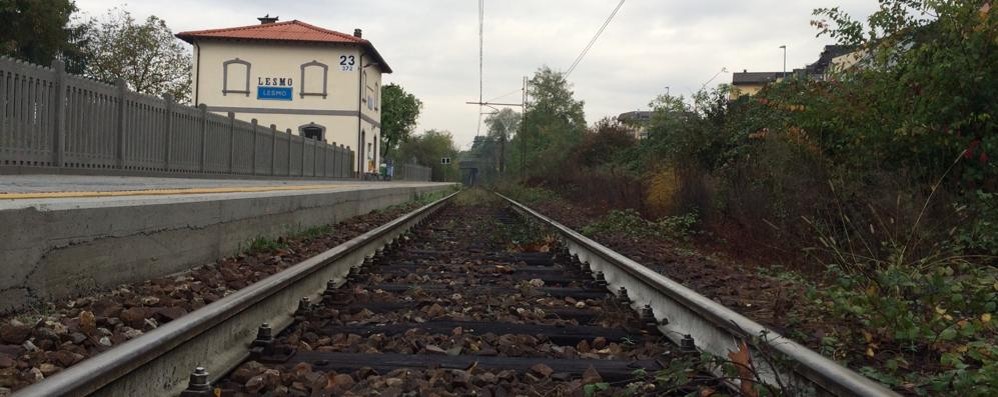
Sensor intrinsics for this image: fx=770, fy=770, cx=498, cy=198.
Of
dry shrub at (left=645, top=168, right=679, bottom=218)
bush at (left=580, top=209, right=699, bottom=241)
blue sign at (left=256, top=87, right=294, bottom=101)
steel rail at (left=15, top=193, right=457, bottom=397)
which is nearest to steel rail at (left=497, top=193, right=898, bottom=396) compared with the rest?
steel rail at (left=15, top=193, right=457, bottom=397)

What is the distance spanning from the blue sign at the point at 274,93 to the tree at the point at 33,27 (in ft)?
36.0

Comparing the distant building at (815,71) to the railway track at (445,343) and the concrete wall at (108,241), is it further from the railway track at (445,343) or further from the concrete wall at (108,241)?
the concrete wall at (108,241)

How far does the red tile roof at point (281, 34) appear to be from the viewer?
47.3 m

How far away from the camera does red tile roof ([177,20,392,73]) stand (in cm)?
4734

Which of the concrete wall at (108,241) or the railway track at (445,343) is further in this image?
the concrete wall at (108,241)

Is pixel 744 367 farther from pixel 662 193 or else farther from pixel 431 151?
pixel 431 151

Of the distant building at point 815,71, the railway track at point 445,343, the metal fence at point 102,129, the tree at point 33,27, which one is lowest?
the railway track at point 445,343

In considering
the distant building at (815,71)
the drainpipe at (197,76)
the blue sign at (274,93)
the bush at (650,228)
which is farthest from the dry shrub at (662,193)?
the drainpipe at (197,76)

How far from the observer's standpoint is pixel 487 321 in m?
5.01

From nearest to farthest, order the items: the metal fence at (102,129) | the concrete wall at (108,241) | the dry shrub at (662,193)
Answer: the concrete wall at (108,241) → the metal fence at (102,129) → the dry shrub at (662,193)

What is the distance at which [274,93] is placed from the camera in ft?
156

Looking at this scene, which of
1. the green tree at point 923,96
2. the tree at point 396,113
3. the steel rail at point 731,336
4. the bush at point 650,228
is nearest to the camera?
the steel rail at point 731,336

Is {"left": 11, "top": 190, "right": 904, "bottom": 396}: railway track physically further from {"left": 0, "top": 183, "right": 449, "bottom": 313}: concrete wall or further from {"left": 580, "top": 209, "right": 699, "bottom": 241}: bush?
{"left": 580, "top": 209, "right": 699, "bottom": 241}: bush

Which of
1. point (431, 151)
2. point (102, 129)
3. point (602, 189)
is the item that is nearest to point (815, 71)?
point (602, 189)
